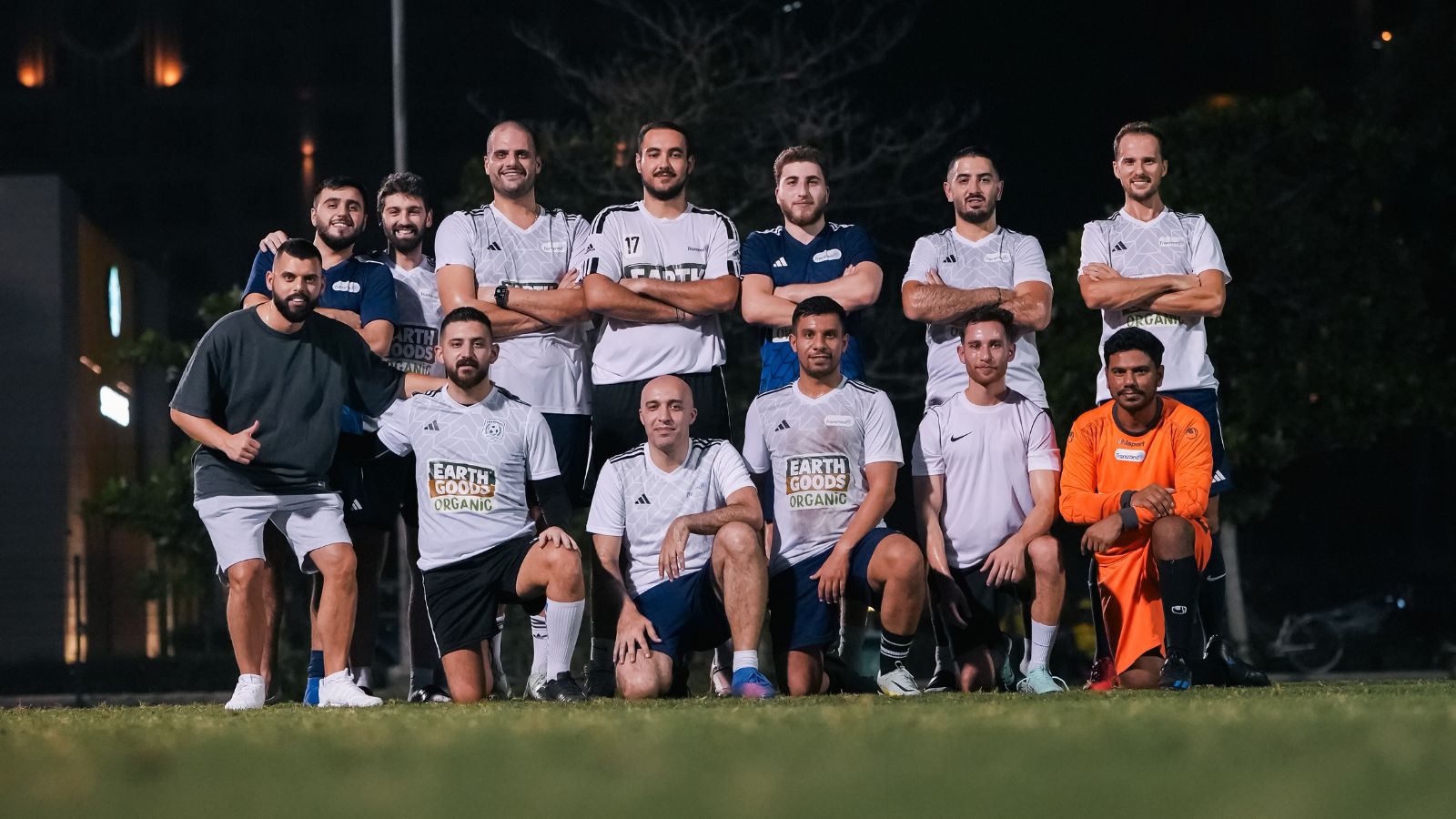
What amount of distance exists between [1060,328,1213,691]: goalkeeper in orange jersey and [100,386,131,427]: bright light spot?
18875 mm

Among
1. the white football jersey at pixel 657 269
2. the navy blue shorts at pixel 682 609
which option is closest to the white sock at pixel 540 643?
the navy blue shorts at pixel 682 609

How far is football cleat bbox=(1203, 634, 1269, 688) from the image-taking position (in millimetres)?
6664

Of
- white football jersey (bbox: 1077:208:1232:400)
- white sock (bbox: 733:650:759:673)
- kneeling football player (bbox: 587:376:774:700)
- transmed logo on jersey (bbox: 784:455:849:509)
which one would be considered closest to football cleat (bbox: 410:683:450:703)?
kneeling football player (bbox: 587:376:774:700)

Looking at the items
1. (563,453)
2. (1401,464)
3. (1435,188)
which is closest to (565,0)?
(1401,464)

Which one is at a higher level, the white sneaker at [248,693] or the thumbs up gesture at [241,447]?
the thumbs up gesture at [241,447]

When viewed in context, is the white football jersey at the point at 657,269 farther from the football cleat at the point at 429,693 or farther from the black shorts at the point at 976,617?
the football cleat at the point at 429,693

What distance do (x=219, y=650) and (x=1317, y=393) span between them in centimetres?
1144

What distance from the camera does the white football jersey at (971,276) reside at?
709cm

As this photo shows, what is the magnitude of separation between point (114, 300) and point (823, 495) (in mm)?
19866

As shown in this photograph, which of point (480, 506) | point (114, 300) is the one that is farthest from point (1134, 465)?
point (114, 300)

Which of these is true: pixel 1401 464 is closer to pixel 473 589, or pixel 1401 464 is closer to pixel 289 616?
pixel 289 616

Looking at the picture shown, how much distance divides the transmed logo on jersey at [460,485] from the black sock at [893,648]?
60.0 inches

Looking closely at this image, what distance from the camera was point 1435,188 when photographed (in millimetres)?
19438

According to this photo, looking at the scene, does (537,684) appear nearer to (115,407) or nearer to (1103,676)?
(1103,676)
